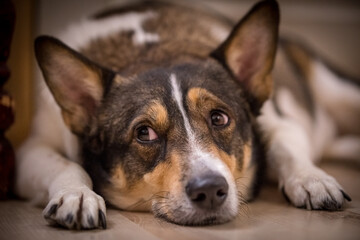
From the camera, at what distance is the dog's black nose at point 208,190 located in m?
1.88

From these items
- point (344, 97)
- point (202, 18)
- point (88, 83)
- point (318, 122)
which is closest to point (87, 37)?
point (88, 83)

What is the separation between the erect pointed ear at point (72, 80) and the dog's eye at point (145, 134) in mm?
384

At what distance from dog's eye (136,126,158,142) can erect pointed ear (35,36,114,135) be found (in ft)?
1.26

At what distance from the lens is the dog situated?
199cm

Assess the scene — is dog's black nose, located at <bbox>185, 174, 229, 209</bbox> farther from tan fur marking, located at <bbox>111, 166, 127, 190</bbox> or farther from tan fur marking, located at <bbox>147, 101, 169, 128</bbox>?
tan fur marking, located at <bbox>111, 166, 127, 190</bbox>

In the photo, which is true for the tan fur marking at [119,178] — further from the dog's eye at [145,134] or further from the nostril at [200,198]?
the nostril at [200,198]

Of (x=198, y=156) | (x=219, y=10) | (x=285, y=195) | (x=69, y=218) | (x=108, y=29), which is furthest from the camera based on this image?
(x=219, y=10)

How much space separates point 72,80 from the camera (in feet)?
8.00

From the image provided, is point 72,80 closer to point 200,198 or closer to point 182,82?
point 182,82

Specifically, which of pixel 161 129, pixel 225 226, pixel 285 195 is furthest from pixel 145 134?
pixel 285 195

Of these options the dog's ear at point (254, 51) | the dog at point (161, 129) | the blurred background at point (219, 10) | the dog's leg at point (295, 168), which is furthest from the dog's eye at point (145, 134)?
the blurred background at point (219, 10)

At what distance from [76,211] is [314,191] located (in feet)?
3.70

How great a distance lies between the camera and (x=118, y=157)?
2316 millimetres

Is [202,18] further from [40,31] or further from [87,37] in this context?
[40,31]
